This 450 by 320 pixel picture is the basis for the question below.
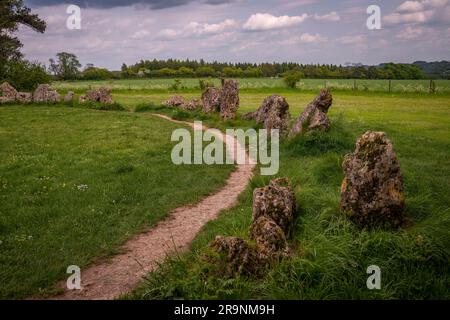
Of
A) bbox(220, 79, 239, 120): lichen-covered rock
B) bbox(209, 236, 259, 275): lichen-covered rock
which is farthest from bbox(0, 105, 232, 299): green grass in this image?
bbox(220, 79, 239, 120): lichen-covered rock

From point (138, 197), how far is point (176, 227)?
8.33 ft

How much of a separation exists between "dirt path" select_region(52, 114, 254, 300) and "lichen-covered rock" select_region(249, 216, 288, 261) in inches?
64.0

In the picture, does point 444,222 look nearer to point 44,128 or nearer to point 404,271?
point 404,271

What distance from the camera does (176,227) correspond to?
1012 centimetres

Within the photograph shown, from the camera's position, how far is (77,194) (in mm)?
12039

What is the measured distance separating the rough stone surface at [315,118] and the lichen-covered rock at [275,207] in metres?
9.20

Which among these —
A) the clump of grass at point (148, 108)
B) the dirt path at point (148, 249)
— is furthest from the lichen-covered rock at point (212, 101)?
the dirt path at point (148, 249)

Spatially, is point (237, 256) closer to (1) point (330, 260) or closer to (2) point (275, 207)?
(1) point (330, 260)

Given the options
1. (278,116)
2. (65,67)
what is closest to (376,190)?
(278,116)

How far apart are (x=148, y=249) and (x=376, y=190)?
17.3 feet

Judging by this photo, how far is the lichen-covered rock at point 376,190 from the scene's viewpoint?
26.1 feet

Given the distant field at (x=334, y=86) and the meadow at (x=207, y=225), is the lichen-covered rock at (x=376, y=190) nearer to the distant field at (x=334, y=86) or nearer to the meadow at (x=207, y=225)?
the meadow at (x=207, y=225)

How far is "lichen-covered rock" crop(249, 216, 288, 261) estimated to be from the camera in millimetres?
7020

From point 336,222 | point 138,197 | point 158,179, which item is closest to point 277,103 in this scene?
point 158,179
